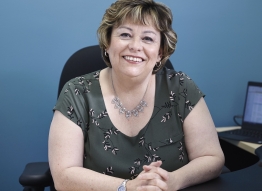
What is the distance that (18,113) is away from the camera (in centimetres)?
202

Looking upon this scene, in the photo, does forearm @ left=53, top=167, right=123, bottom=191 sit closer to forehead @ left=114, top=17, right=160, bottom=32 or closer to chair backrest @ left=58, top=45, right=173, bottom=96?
chair backrest @ left=58, top=45, right=173, bottom=96

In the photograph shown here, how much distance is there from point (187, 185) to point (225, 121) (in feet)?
3.92

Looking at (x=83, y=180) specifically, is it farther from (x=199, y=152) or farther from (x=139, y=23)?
(x=139, y=23)

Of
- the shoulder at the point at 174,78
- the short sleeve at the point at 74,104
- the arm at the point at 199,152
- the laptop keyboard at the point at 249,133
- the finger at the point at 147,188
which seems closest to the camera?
the finger at the point at 147,188

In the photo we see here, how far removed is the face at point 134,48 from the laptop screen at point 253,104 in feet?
3.04

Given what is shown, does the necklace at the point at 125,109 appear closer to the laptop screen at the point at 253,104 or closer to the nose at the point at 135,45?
the nose at the point at 135,45

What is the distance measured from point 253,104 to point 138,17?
1067mm

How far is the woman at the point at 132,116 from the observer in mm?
1430

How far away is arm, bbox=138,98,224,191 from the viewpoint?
135 cm

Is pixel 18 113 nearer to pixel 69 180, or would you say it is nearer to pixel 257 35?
pixel 69 180

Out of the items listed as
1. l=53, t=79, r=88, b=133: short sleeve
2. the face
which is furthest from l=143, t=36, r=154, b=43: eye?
l=53, t=79, r=88, b=133: short sleeve

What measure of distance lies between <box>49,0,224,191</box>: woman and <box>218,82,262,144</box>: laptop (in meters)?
0.68

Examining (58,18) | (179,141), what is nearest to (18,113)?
(58,18)

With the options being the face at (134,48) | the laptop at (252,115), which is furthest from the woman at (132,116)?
the laptop at (252,115)
